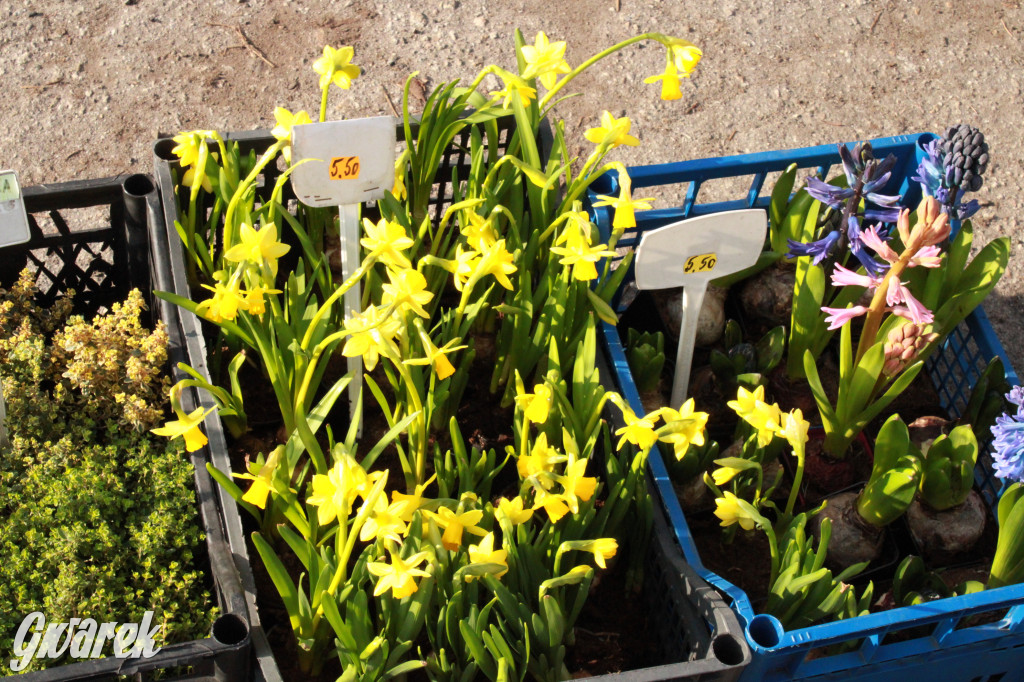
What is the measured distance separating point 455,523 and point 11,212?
907mm

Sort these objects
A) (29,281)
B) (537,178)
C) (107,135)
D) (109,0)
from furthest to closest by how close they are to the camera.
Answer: (109,0)
(107,135)
(29,281)
(537,178)

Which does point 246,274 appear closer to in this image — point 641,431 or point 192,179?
point 192,179

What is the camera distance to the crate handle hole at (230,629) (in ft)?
4.80

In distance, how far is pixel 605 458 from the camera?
1.88 m

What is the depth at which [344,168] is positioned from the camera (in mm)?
1685

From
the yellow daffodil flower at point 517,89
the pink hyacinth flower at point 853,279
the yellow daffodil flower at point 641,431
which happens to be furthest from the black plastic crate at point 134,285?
the pink hyacinth flower at point 853,279

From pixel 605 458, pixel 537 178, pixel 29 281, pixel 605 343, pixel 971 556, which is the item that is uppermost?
pixel 537 178

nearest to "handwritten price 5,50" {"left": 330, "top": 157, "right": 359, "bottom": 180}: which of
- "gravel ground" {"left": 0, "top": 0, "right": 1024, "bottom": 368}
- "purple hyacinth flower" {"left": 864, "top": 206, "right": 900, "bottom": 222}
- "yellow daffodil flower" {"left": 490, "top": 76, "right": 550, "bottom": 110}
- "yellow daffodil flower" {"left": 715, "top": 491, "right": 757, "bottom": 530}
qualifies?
"yellow daffodil flower" {"left": 490, "top": 76, "right": 550, "bottom": 110}

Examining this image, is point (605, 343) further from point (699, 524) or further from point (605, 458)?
point (699, 524)

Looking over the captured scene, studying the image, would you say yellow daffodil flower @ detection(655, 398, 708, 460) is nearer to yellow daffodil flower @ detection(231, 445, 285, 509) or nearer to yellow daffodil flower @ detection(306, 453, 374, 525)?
yellow daffodil flower @ detection(306, 453, 374, 525)

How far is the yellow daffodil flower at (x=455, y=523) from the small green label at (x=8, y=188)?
87 cm

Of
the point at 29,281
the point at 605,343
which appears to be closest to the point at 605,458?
the point at 605,343

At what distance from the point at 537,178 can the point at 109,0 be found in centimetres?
250

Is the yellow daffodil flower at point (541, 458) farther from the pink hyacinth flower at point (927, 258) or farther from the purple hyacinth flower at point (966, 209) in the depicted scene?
the purple hyacinth flower at point (966, 209)
